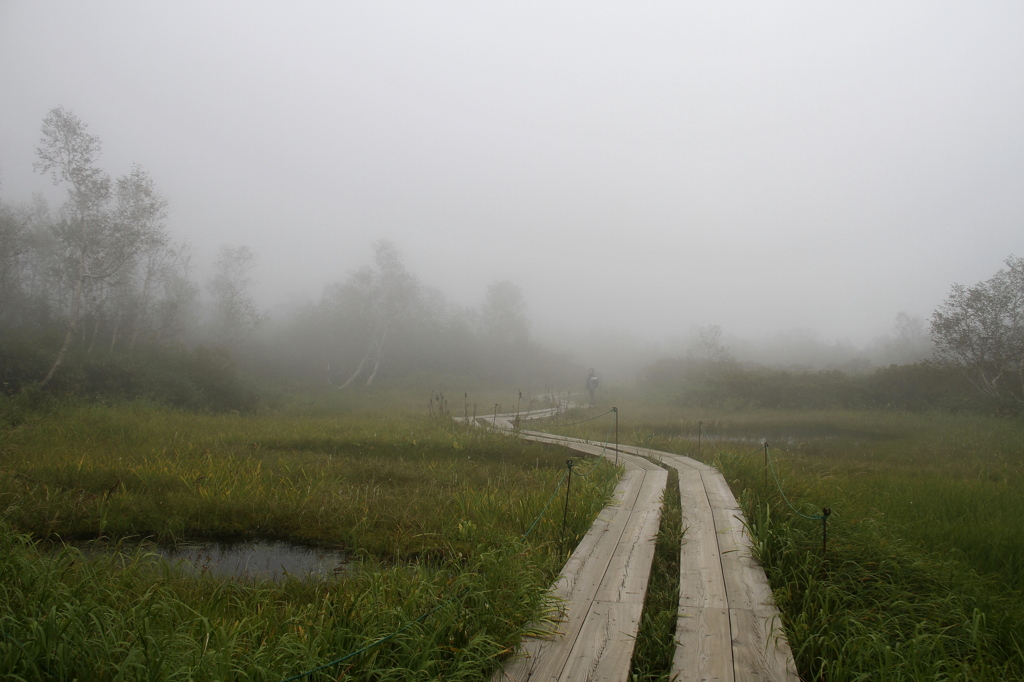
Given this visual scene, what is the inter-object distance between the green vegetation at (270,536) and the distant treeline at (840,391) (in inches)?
600

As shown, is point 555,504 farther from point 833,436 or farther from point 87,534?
point 833,436

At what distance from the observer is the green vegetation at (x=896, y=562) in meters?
3.17

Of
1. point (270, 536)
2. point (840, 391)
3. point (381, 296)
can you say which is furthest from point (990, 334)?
point (381, 296)

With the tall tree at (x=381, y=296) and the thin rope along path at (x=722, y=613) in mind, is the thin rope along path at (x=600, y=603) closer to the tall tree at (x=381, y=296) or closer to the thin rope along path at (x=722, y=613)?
the thin rope along path at (x=722, y=613)

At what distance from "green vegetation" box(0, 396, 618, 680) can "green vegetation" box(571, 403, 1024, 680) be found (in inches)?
76.2

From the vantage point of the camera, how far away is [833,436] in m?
16.1

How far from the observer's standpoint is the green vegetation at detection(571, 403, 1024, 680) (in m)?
3.17

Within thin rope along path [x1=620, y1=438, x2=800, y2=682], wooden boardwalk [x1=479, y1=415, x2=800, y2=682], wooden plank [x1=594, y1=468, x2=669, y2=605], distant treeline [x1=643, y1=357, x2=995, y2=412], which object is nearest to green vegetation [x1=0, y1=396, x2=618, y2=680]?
wooden boardwalk [x1=479, y1=415, x2=800, y2=682]

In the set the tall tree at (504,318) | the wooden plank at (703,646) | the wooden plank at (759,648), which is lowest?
the wooden plank at (703,646)

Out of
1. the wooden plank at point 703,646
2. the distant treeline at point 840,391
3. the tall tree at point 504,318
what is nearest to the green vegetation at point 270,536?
the wooden plank at point 703,646

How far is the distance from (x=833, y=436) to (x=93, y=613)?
18654 mm

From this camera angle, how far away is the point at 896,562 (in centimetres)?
436

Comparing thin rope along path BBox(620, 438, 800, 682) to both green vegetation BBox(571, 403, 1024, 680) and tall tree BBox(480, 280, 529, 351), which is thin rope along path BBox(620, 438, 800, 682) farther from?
tall tree BBox(480, 280, 529, 351)

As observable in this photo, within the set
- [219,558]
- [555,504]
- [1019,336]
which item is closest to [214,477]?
[219,558]
